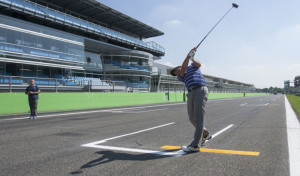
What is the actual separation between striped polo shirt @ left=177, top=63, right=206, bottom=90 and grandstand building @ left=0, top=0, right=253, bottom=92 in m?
12.4

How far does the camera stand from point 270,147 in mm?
4590

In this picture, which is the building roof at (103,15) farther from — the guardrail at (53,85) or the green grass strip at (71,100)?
the green grass strip at (71,100)

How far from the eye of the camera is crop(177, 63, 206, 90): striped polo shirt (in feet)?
14.8

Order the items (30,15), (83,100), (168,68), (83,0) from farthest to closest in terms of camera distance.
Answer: (168,68) → (83,0) → (30,15) → (83,100)

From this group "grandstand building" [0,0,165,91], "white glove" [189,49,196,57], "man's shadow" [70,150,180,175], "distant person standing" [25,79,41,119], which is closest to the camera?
"man's shadow" [70,150,180,175]

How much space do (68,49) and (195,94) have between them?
26.7 metres

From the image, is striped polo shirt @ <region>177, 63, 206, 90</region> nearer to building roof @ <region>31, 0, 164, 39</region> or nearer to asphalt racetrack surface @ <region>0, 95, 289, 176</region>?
asphalt racetrack surface @ <region>0, 95, 289, 176</region>

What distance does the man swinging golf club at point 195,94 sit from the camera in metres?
4.33

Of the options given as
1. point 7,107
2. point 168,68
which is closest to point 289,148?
point 7,107

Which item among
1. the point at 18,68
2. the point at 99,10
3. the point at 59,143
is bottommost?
the point at 59,143

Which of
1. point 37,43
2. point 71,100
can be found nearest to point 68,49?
point 37,43

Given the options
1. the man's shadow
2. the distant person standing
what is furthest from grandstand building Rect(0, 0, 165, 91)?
the man's shadow

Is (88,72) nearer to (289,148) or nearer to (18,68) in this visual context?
(18,68)

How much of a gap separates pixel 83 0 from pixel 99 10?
4.20 meters
